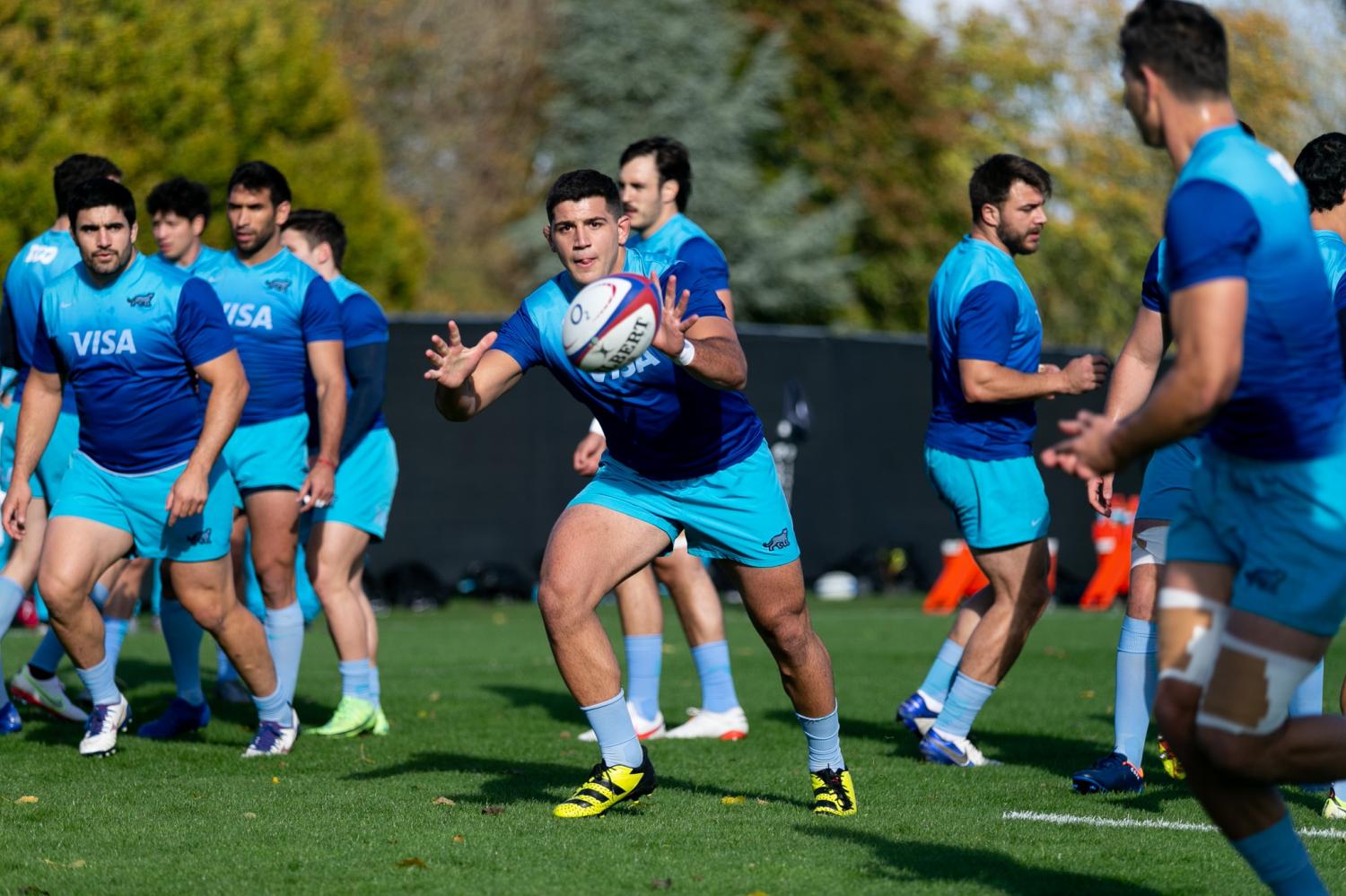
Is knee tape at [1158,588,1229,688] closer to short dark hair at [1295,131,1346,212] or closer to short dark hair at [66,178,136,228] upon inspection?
Answer: short dark hair at [1295,131,1346,212]

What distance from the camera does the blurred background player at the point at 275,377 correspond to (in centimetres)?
768

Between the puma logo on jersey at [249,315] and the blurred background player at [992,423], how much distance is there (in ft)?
10.0

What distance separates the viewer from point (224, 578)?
7.06 m

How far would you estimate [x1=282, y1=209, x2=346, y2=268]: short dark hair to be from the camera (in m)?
8.62

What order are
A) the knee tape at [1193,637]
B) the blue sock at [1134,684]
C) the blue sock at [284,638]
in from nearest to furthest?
the knee tape at [1193,637] < the blue sock at [1134,684] < the blue sock at [284,638]

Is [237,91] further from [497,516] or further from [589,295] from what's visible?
[589,295]

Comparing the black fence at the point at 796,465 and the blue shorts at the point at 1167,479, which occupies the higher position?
the blue shorts at the point at 1167,479

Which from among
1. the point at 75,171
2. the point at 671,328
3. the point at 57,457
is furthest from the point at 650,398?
the point at 57,457

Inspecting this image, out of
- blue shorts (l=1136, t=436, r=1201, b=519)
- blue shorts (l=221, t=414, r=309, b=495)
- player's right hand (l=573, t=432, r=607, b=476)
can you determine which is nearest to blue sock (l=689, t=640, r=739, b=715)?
player's right hand (l=573, t=432, r=607, b=476)

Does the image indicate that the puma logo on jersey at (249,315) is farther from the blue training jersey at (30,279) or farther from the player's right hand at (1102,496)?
the player's right hand at (1102,496)

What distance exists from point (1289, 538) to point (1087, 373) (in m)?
2.39

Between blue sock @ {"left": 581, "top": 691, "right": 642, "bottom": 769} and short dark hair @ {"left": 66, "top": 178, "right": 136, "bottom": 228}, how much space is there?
293cm

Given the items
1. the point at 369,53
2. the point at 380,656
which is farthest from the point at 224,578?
the point at 369,53

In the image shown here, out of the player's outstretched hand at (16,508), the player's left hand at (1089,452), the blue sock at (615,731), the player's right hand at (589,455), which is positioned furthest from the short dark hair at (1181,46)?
the player's outstretched hand at (16,508)
